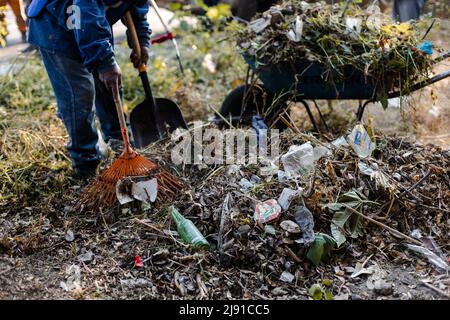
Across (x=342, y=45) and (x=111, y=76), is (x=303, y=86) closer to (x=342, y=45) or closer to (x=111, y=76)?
(x=342, y=45)

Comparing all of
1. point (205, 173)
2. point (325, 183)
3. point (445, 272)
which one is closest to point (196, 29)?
point (205, 173)

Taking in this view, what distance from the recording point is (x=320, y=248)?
2719 mm

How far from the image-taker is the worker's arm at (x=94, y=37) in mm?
2992

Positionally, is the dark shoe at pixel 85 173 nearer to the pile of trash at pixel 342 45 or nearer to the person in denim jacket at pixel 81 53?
the person in denim jacket at pixel 81 53

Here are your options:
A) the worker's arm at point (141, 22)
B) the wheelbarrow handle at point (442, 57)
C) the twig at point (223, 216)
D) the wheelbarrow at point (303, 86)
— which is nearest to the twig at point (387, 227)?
the twig at point (223, 216)

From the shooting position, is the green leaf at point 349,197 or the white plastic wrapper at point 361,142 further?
the white plastic wrapper at point 361,142

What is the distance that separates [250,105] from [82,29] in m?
1.69

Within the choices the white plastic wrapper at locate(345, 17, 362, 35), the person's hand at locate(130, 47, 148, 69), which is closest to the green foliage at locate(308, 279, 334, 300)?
the white plastic wrapper at locate(345, 17, 362, 35)

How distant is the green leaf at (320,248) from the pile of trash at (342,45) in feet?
4.30

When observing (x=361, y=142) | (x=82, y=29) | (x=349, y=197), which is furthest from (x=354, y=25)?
(x=82, y=29)

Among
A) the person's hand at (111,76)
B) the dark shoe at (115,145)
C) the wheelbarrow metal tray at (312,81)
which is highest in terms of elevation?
the person's hand at (111,76)

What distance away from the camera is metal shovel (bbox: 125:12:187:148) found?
13.2 ft

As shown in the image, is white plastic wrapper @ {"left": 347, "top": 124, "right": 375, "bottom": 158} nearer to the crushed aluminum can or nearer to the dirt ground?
the dirt ground

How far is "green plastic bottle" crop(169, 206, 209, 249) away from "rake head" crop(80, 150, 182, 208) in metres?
0.27
